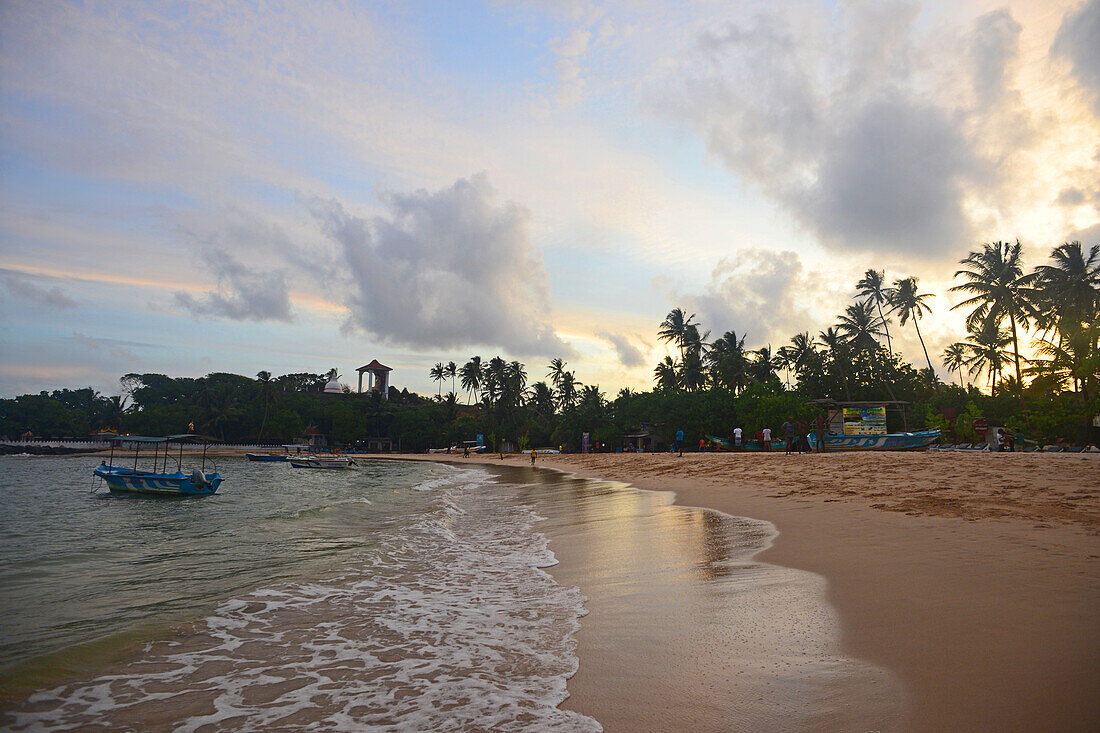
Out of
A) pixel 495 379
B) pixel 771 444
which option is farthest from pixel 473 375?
pixel 771 444

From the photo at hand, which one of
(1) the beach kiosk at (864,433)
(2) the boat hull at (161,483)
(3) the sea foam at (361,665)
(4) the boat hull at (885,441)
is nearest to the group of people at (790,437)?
(1) the beach kiosk at (864,433)

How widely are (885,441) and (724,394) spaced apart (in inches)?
914

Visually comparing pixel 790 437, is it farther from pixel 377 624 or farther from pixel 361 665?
pixel 361 665

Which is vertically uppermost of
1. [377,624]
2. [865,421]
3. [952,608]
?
[865,421]

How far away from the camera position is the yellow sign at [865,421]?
36750 millimetres

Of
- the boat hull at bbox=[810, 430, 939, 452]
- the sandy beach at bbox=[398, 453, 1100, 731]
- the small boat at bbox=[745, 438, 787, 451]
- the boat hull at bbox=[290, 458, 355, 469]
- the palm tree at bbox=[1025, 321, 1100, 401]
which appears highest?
the palm tree at bbox=[1025, 321, 1100, 401]

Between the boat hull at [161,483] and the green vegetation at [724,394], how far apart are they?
41826 millimetres

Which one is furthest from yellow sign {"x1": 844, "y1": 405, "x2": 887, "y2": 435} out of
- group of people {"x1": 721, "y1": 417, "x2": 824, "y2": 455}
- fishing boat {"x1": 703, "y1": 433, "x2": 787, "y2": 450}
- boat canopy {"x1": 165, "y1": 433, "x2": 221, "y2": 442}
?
boat canopy {"x1": 165, "y1": 433, "x2": 221, "y2": 442}

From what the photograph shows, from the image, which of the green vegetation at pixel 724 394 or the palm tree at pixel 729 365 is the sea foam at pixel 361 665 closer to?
the green vegetation at pixel 724 394

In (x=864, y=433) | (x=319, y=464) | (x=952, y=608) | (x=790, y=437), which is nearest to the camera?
(x=952, y=608)

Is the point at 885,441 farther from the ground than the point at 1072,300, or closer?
closer

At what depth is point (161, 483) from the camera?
2641 centimetres

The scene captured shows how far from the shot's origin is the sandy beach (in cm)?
338

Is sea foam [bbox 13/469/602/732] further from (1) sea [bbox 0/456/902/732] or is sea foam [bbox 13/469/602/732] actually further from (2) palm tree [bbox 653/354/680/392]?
(2) palm tree [bbox 653/354/680/392]
